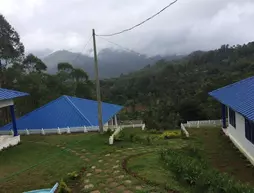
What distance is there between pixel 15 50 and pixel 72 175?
29.9m

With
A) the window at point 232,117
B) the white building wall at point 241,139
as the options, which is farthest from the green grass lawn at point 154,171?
the window at point 232,117

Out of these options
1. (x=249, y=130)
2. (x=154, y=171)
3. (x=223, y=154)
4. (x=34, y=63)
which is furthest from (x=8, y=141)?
(x=34, y=63)

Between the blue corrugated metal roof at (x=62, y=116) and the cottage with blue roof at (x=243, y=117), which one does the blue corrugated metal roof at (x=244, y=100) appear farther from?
the blue corrugated metal roof at (x=62, y=116)

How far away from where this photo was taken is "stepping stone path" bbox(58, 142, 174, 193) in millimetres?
8304

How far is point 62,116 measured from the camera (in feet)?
75.0

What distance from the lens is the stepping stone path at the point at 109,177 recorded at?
8.30 m

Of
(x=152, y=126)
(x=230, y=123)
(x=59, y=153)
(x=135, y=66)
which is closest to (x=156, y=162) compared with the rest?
(x=59, y=153)

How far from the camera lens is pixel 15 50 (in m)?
36.7

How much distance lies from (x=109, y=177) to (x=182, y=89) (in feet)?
150

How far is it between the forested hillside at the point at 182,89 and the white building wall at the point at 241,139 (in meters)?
16.1

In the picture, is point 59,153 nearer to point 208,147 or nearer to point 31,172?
point 31,172

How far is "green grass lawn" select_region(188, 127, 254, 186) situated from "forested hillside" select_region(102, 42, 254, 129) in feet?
43.2

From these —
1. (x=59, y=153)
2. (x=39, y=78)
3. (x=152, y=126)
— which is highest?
(x=39, y=78)

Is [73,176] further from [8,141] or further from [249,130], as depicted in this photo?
[249,130]
